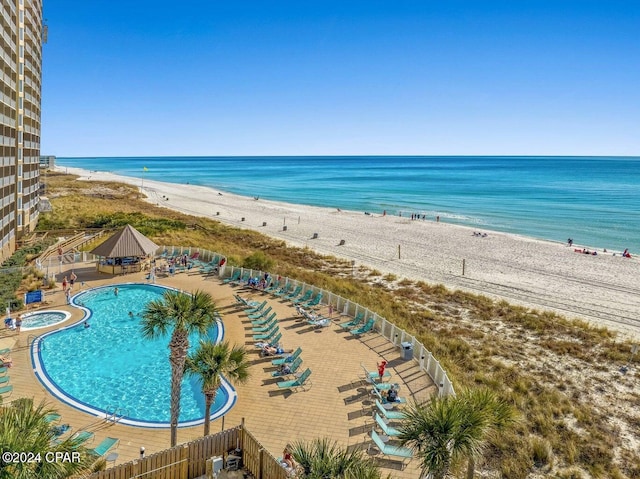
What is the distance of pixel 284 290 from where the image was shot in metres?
24.3

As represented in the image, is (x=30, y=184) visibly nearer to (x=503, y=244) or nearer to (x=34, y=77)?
(x=34, y=77)

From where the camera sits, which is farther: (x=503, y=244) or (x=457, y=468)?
(x=503, y=244)

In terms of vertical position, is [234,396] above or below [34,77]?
below

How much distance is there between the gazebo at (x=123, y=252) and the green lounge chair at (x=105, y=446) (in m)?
17.1

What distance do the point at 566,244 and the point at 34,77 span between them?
55020 mm

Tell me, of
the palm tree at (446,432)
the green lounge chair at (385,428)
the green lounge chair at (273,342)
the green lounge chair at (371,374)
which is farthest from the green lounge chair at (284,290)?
the palm tree at (446,432)

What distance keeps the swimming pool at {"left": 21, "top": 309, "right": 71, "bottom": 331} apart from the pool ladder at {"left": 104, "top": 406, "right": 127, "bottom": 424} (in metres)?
8.28

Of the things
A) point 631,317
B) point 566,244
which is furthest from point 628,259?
point 631,317

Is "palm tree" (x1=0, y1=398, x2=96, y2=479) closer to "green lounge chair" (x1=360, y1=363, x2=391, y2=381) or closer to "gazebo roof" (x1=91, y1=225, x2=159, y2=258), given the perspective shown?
"green lounge chair" (x1=360, y1=363, x2=391, y2=381)

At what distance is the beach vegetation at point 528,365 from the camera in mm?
12102

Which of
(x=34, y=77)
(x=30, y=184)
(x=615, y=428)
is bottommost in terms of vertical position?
(x=615, y=428)

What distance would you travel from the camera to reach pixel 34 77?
136 feet

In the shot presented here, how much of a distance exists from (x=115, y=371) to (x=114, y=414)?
3931 millimetres

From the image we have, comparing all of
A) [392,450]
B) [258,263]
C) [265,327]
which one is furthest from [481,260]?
[392,450]
